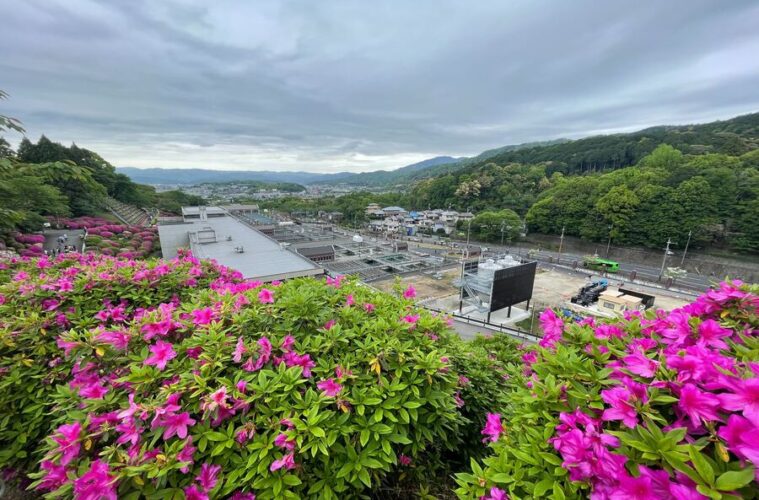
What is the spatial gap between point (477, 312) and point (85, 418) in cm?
1607

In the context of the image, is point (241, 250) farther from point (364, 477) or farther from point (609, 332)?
point (609, 332)

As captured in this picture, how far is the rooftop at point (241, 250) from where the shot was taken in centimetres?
1144

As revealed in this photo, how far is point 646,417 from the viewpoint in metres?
1.21

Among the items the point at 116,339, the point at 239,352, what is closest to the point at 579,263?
the point at 239,352

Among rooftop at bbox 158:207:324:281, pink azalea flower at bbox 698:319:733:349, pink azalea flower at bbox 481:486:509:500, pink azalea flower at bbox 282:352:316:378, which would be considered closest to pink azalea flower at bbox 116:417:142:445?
pink azalea flower at bbox 282:352:316:378

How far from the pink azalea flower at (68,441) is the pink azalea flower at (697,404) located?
303 centimetres

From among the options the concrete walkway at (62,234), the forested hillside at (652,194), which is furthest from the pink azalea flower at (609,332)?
the forested hillside at (652,194)

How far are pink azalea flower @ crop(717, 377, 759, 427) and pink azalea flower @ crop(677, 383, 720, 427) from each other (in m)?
0.03

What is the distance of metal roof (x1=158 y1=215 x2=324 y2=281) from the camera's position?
37.5 ft

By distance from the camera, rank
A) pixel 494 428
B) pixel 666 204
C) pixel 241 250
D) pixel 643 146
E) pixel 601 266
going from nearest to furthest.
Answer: pixel 494 428
pixel 241 250
pixel 601 266
pixel 666 204
pixel 643 146

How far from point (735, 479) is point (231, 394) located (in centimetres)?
225

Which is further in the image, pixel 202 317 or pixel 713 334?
pixel 202 317

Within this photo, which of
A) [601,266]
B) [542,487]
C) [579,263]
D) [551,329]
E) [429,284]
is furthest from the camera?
[579,263]

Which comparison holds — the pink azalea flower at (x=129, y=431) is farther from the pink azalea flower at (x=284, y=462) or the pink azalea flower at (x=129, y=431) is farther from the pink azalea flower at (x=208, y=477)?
the pink azalea flower at (x=284, y=462)
